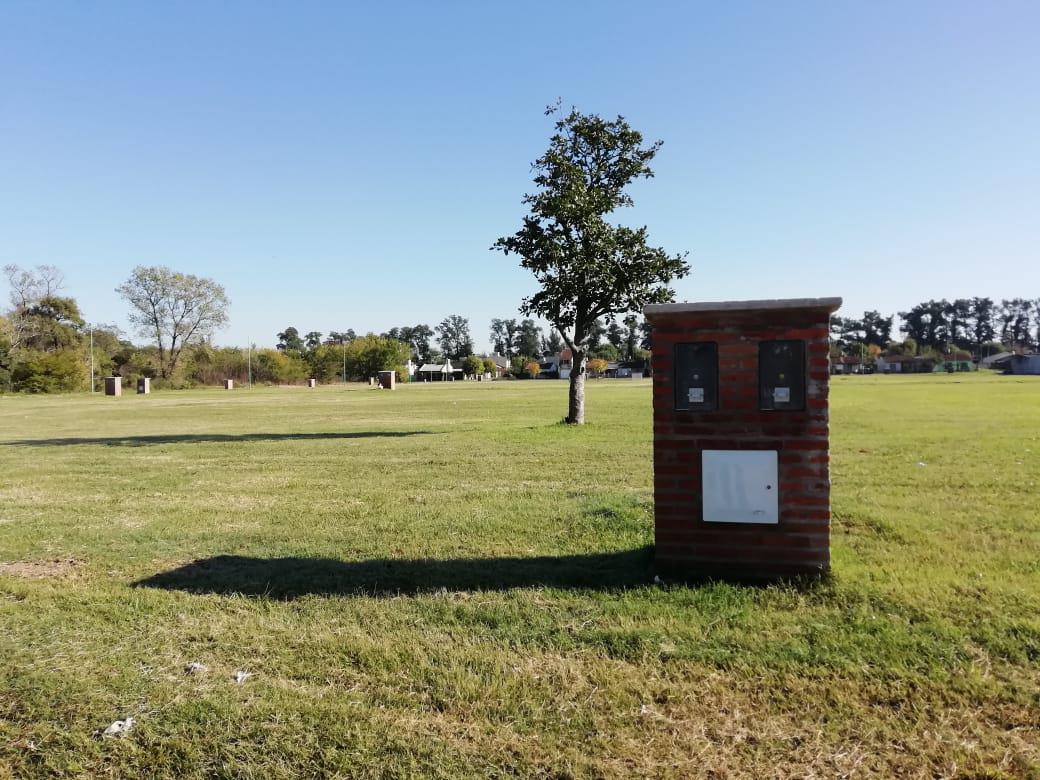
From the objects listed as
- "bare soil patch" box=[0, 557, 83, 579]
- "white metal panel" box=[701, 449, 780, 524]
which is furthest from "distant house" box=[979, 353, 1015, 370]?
"bare soil patch" box=[0, 557, 83, 579]

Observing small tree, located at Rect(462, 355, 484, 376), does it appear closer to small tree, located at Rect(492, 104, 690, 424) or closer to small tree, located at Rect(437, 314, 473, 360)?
A: small tree, located at Rect(437, 314, 473, 360)

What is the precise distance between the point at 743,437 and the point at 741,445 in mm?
57

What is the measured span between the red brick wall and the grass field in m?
0.29

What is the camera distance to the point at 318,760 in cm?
275

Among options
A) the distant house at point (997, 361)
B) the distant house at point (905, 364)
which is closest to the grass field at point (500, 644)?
the distant house at point (905, 364)

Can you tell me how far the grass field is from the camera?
2791 mm

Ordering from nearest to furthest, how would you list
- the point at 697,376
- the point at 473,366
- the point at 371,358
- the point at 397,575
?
1. the point at 697,376
2. the point at 397,575
3. the point at 371,358
4. the point at 473,366

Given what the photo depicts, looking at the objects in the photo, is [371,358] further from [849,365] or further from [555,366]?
[849,365]

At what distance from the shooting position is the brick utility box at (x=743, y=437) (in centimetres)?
457

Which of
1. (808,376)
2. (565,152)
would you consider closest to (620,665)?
(808,376)

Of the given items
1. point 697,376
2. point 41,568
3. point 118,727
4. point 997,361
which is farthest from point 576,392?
point 997,361

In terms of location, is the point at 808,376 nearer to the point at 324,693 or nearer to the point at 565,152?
the point at 324,693

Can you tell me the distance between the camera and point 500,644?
3.83m

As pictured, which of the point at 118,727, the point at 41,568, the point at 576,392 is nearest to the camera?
the point at 118,727
